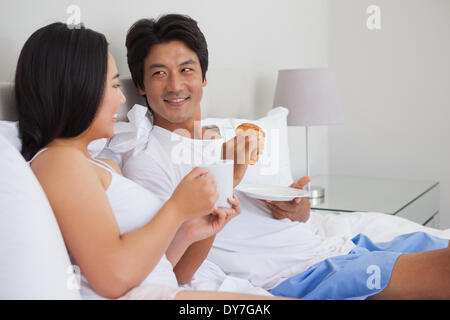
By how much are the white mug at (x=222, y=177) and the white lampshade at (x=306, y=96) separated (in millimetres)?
1577

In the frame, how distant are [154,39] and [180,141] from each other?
300 mm

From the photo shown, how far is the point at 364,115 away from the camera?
132 inches

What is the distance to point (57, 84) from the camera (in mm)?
828

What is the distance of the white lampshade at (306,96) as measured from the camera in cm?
247

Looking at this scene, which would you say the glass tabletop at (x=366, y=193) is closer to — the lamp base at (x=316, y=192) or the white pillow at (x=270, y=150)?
the lamp base at (x=316, y=192)

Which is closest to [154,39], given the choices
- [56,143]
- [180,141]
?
[180,141]

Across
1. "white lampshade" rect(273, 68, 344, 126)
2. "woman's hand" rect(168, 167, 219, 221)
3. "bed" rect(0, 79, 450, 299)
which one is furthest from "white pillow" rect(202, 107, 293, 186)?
"bed" rect(0, 79, 450, 299)

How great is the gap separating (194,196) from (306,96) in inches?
68.6

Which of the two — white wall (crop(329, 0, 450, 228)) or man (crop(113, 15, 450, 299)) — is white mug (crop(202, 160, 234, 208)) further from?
white wall (crop(329, 0, 450, 228))

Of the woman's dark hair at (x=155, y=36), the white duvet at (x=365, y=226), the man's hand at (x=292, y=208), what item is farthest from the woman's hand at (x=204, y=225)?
the white duvet at (x=365, y=226)

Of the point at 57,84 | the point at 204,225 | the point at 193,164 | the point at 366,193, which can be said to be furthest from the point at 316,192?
the point at 57,84

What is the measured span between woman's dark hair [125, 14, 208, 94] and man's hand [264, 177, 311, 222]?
49 centimetres
